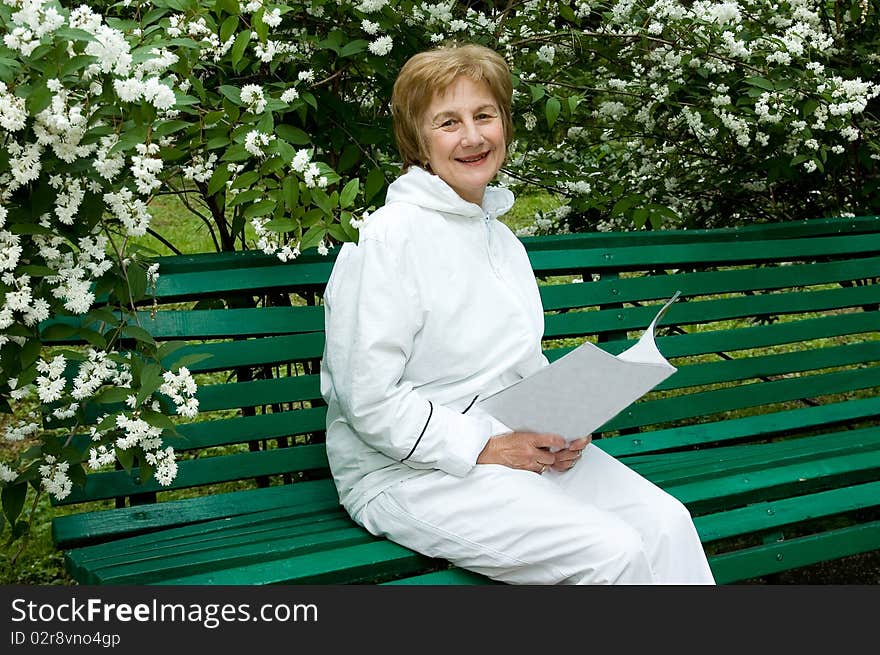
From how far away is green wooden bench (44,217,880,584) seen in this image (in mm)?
2758

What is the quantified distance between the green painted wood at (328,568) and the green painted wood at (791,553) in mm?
857

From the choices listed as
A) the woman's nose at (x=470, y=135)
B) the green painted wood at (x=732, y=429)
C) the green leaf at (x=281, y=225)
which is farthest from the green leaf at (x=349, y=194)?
the green painted wood at (x=732, y=429)

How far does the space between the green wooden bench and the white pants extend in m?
0.08

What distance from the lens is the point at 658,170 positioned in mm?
5188

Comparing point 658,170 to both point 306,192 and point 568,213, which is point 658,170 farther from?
point 306,192

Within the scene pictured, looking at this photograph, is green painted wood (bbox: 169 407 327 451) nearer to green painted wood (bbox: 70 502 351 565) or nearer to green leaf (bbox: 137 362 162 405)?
green painted wood (bbox: 70 502 351 565)

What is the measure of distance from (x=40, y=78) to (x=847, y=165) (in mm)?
3726

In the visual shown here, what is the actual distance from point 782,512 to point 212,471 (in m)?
1.55

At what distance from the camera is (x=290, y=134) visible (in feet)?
9.98

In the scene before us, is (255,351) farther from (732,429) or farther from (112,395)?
(732,429)

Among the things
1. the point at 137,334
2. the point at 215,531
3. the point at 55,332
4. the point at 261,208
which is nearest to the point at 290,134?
the point at 261,208

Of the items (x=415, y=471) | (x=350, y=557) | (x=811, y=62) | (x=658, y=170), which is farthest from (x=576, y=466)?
(x=658, y=170)

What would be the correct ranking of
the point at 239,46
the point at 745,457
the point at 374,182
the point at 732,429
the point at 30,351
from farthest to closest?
the point at 732,429, the point at 745,457, the point at 374,182, the point at 239,46, the point at 30,351

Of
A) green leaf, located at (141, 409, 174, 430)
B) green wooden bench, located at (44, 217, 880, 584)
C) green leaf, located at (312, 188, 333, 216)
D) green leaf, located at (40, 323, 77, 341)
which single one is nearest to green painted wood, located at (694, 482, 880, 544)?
green wooden bench, located at (44, 217, 880, 584)
